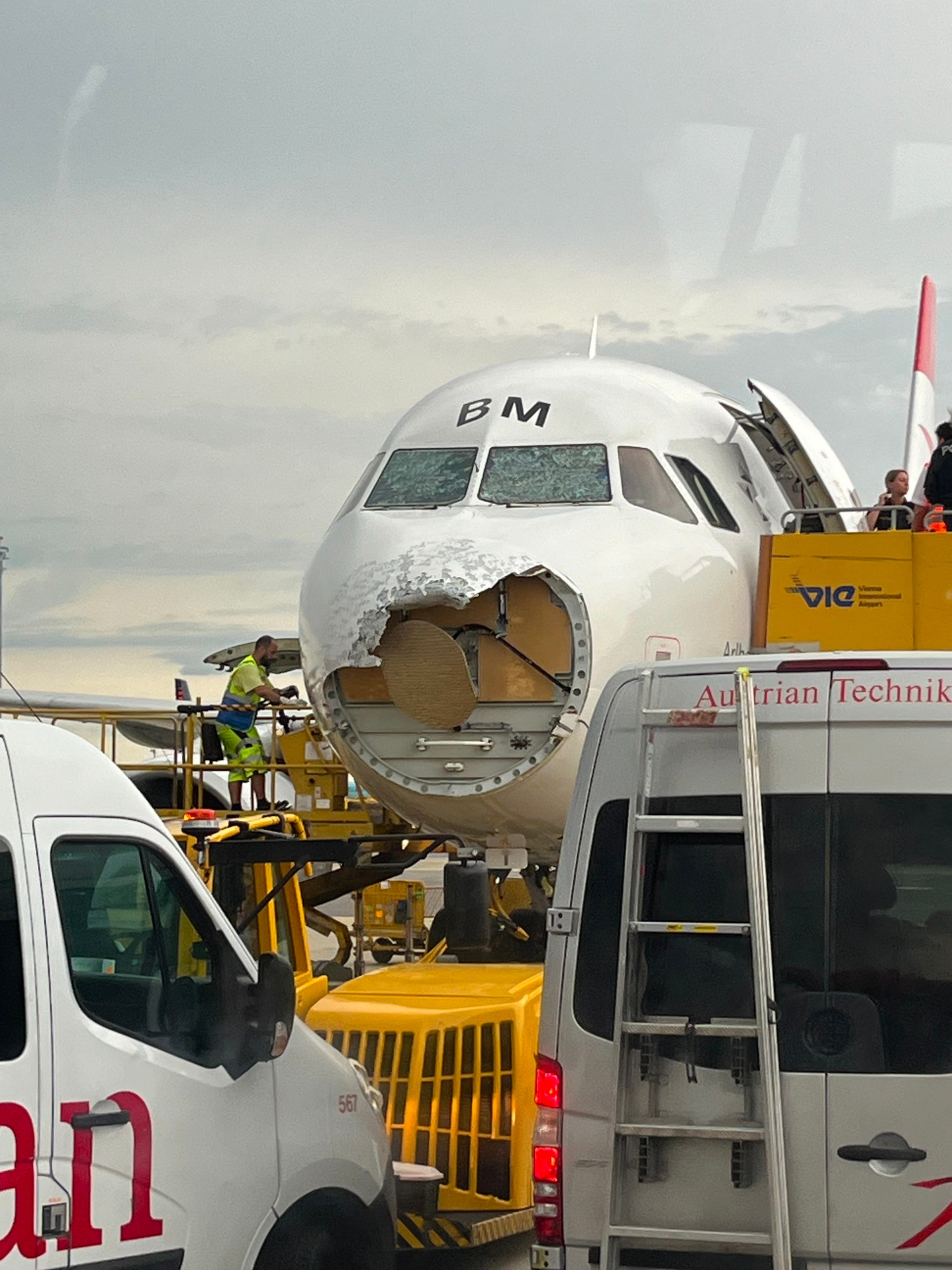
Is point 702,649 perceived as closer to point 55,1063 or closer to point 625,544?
point 625,544

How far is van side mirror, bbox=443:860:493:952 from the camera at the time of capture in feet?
25.2

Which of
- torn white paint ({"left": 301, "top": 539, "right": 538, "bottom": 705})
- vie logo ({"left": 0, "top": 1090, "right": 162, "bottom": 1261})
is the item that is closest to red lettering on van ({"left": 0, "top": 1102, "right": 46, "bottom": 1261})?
vie logo ({"left": 0, "top": 1090, "right": 162, "bottom": 1261})

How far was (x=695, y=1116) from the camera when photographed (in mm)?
5023

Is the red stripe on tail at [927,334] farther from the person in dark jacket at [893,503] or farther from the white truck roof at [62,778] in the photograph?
the white truck roof at [62,778]

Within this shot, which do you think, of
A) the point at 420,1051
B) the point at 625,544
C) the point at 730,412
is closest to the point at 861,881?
the point at 420,1051

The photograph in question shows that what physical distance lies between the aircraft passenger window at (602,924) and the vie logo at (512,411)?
Result: 7908 mm

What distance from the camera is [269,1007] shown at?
5.61 m

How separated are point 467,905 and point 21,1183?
3.30 meters

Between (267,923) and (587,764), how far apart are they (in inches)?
113

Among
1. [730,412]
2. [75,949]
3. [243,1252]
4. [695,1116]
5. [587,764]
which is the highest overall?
[730,412]

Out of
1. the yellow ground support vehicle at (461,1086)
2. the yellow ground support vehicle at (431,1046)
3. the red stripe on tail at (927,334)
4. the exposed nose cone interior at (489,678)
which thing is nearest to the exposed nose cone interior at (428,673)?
the exposed nose cone interior at (489,678)

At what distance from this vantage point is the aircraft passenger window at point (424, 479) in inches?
489

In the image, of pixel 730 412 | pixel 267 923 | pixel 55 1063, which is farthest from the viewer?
pixel 730 412

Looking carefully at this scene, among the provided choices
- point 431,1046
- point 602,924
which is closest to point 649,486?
point 431,1046
